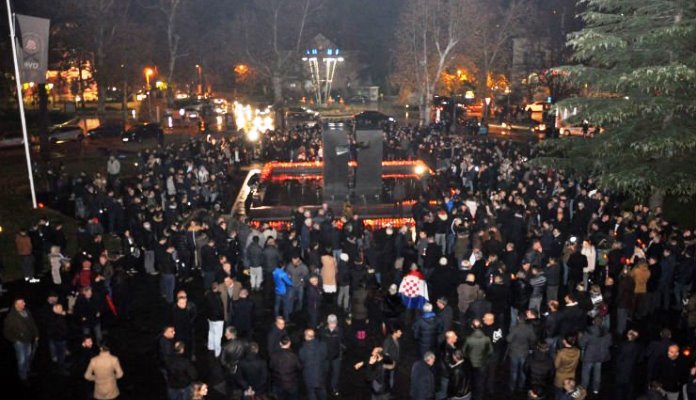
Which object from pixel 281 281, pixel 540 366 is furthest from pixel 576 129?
pixel 540 366

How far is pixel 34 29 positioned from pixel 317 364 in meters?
15.8

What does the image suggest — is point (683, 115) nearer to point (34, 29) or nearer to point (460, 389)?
point (460, 389)

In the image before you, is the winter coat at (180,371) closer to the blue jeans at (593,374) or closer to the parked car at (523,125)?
the blue jeans at (593,374)

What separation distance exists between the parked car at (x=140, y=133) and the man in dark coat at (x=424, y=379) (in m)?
35.7

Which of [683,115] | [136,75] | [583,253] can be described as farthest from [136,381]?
[136,75]

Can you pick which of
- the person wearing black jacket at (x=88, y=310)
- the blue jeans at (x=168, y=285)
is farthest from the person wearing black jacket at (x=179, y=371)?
the blue jeans at (x=168, y=285)

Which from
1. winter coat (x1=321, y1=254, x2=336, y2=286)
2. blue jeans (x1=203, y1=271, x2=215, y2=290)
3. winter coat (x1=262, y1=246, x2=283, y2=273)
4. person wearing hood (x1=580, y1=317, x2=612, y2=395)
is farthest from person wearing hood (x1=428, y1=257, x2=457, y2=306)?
blue jeans (x1=203, y1=271, x2=215, y2=290)

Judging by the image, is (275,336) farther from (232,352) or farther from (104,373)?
(104,373)

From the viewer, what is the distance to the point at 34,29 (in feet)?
61.7

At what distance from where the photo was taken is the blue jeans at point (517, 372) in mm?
9305

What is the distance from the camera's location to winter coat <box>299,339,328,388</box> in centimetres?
845

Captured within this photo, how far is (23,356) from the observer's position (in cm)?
978

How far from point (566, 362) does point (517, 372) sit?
46.9 inches

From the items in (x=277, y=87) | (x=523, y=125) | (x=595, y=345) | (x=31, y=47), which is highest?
(x=31, y=47)
